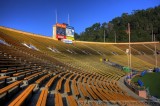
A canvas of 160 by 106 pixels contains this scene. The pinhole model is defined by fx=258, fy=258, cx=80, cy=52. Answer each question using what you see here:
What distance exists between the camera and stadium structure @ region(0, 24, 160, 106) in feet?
23.3

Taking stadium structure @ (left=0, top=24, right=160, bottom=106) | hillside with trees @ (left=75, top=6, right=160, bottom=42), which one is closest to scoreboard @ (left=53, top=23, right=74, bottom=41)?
stadium structure @ (left=0, top=24, right=160, bottom=106)

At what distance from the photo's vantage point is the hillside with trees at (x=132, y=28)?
78812mm

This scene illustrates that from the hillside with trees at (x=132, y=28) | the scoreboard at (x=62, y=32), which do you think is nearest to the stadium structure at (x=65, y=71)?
the scoreboard at (x=62, y=32)

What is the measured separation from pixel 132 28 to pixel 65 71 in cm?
7340

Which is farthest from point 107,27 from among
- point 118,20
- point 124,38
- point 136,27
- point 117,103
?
point 117,103

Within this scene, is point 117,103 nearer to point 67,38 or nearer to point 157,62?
point 67,38

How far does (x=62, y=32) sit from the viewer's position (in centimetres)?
3959

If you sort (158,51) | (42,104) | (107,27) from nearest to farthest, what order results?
1. (42,104)
2. (158,51)
3. (107,27)

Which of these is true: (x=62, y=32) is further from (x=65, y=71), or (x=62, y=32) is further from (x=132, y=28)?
(x=132, y=28)

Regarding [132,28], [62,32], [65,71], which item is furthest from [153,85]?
[132,28]

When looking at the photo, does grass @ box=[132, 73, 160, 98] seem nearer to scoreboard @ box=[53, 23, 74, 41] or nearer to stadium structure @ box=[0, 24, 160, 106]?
stadium structure @ box=[0, 24, 160, 106]

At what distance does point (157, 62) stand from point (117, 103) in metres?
36.5

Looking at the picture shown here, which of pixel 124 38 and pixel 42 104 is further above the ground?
pixel 124 38

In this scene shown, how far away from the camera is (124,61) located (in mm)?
39812
